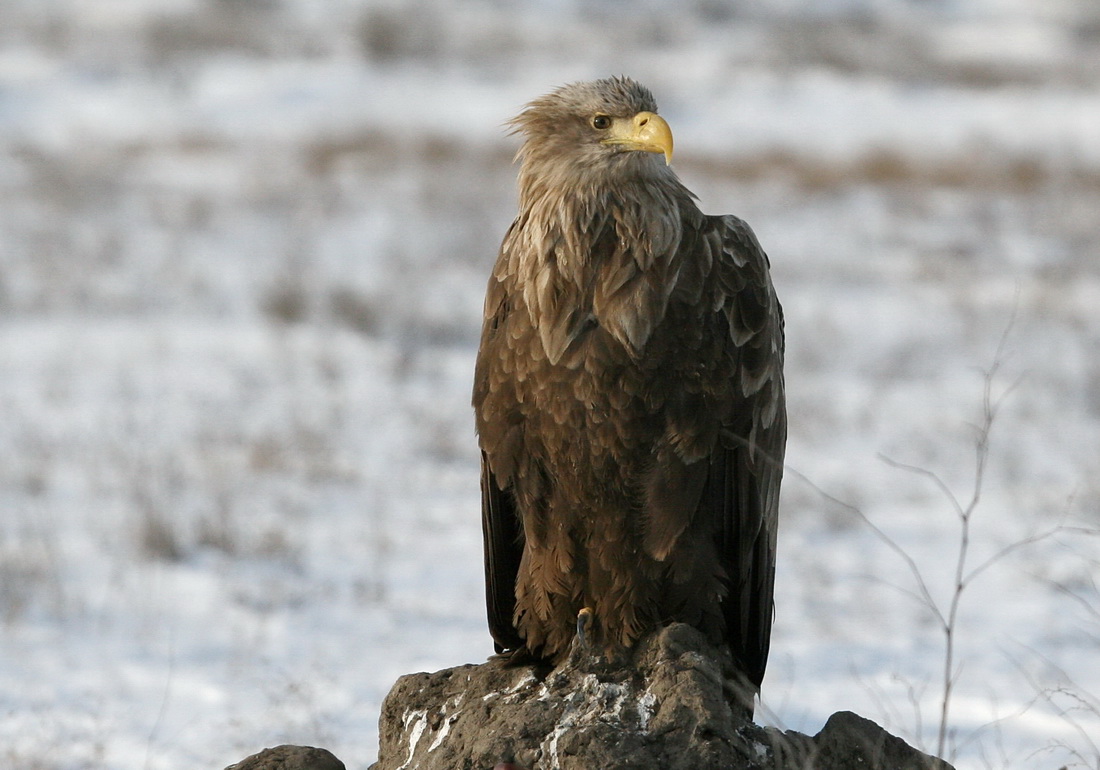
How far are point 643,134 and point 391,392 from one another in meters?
6.46

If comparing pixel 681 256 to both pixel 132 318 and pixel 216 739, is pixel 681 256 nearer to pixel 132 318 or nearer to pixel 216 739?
pixel 216 739

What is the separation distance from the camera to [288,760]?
3.59m

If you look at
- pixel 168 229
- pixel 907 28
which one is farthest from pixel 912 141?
pixel 907 28

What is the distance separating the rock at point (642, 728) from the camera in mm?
3197

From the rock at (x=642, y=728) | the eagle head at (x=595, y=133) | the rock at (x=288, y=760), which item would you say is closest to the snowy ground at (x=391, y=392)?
the rock at (x=642, y=728)

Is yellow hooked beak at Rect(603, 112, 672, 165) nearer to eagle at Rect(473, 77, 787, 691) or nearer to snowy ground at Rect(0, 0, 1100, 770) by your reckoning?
eagle at Rect(473, 77, 787, 691)

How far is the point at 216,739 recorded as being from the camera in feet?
15.4

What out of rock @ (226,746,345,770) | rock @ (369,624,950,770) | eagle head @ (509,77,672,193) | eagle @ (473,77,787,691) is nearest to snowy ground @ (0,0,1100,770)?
rock @ (369,624,950,770)

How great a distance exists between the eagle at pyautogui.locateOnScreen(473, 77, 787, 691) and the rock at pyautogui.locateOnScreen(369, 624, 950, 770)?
6.3 inches

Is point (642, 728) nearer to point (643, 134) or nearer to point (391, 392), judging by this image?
point (643, 134)

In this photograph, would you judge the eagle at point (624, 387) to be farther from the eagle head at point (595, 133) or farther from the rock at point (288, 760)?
the rock at point (288, 760)

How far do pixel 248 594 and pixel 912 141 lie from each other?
15.7 m

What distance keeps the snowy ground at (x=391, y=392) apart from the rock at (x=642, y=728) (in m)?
0.16

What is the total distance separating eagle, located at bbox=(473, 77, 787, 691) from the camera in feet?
11.4
